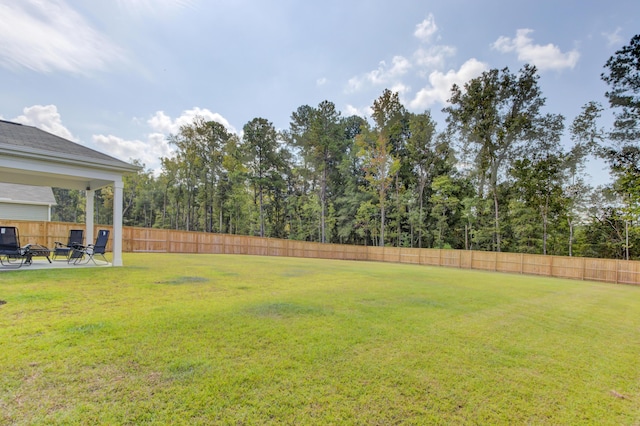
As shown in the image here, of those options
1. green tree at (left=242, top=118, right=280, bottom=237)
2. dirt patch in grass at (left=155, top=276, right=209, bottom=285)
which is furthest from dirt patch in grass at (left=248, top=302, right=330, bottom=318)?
green tree at (left=242, top=118, right=280, bottom=237)

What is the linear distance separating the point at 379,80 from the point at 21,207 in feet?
87.2

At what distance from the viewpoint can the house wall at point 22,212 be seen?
1603cm

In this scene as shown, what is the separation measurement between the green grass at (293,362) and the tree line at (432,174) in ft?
34.3

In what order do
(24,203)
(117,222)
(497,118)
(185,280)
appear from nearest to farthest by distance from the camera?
1. (185,280)
2. (117,222)
3. (24,203)
4. (497,118)

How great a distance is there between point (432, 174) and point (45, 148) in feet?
89.8

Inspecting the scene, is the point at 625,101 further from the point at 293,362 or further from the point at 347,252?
the point at 293,362

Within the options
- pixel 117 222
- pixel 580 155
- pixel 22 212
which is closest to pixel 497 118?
pixel 580 155

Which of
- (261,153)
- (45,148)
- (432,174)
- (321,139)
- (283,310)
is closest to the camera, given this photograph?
(283,310)

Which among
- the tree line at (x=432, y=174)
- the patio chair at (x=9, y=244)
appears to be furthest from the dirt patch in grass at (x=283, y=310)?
the tree line at (x=432, y=174)

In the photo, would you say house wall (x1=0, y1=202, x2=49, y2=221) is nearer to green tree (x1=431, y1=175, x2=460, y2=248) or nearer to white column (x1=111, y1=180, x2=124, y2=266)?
white column (x1=111, y1=180, x2=124, y2=266)

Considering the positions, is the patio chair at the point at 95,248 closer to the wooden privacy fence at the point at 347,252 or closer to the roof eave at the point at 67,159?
the roof eave at the point at 67,159

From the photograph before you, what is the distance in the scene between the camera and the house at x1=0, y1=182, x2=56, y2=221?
16047 millimetres

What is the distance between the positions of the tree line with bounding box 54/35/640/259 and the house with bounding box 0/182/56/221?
52.9 ft

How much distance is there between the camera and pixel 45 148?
7.78 meters
